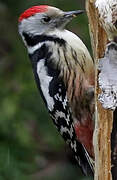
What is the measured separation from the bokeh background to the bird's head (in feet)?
3.50

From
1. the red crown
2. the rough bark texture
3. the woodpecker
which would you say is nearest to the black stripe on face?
the woodpecker

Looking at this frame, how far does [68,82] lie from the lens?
17.4 ft

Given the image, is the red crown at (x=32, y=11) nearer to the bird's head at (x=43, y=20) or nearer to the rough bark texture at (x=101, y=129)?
the bird's head at (x=43, y=20)

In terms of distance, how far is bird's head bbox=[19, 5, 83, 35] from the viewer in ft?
17.8

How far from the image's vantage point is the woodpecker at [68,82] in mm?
5258

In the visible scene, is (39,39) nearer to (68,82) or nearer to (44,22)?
(44,22)

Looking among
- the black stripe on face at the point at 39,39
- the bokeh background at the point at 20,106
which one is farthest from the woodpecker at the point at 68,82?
the bokeh background at the point at 20,106

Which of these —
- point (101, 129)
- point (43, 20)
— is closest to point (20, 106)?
point (43, 20)

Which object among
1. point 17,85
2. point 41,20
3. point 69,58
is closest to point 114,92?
point 69,58

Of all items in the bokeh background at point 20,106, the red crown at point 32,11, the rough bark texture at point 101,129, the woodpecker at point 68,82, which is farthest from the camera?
the bokeh background at point 20,106

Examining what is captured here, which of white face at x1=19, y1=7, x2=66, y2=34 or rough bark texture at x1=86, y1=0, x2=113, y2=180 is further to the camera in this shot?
white face at x1=19, y1=7, x2=66, y2=34

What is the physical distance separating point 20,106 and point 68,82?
4.48 ft

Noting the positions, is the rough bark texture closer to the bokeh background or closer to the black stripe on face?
the black stripe on face

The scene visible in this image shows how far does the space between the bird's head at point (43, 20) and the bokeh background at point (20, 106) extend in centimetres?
107
